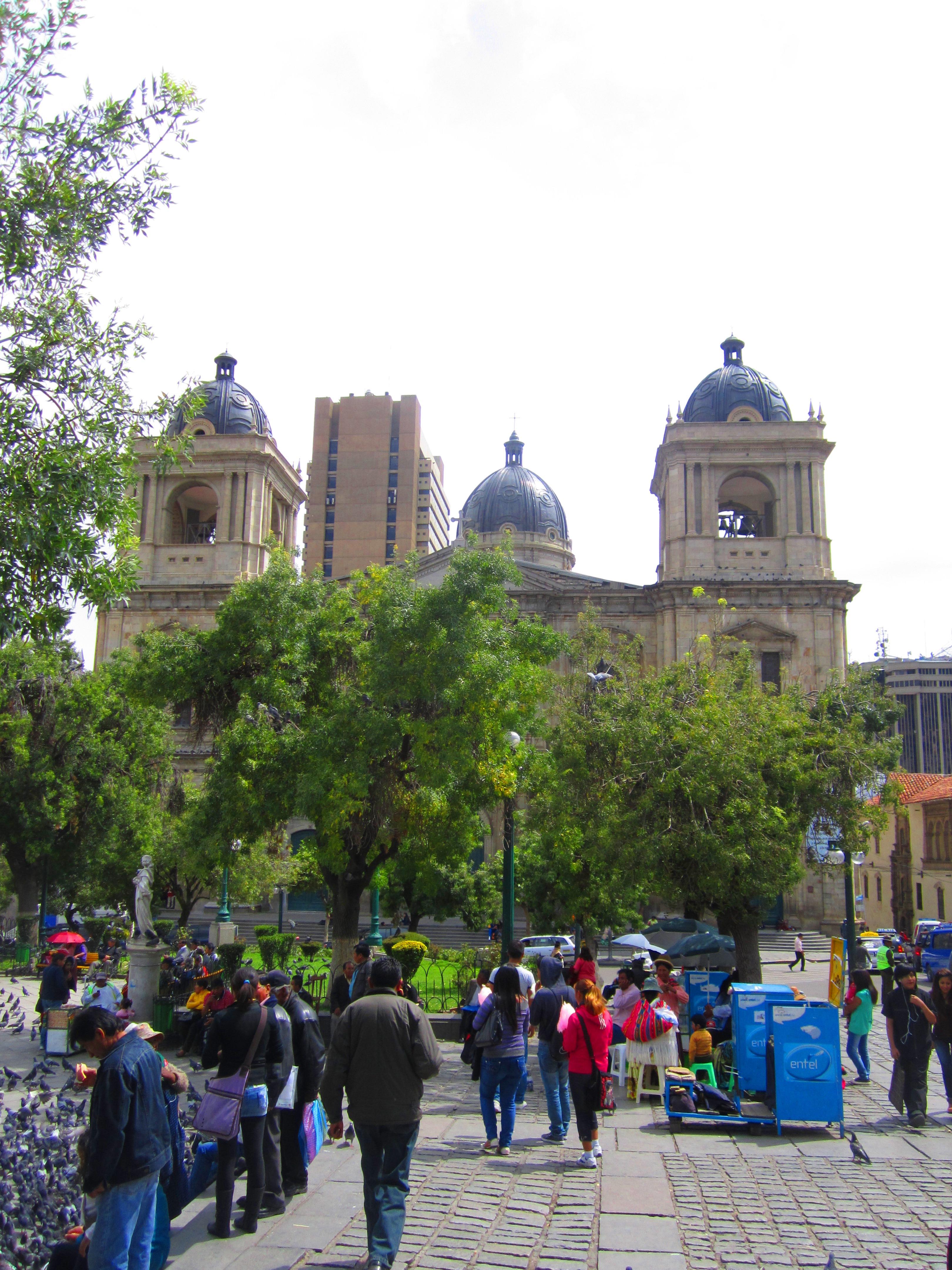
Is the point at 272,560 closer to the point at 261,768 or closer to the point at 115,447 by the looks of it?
the point at 261,768

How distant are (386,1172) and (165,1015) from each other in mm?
9104

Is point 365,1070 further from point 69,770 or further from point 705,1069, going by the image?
point 69,770

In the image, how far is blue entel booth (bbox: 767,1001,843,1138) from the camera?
920cm

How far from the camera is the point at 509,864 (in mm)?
14797

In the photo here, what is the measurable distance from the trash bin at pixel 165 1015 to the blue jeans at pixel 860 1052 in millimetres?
8466

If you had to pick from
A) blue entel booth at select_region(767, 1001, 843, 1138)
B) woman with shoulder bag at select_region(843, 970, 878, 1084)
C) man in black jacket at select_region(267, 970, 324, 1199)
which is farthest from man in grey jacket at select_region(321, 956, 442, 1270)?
woman with shoulder bag at select_region(843, 970, 878, 1084)

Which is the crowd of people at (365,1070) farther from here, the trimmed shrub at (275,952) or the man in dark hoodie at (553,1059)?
the trimmed shrub at (275,952)

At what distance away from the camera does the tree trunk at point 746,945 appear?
15.5 m

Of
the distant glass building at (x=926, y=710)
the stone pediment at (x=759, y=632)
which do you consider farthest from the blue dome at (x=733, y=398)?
the distant glass building at (x=926, y=710)

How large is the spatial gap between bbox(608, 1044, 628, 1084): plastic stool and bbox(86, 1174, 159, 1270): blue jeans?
6699mm

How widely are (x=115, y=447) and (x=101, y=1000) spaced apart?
22.5 feet

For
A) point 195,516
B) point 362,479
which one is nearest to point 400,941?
point 195,516

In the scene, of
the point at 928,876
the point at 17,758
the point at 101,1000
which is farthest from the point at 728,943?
the point at 928,876

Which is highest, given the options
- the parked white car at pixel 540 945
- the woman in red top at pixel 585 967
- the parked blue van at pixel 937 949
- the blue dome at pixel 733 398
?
the blue dome at pixel 733 398
